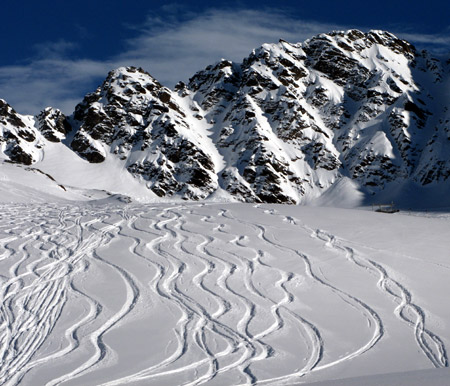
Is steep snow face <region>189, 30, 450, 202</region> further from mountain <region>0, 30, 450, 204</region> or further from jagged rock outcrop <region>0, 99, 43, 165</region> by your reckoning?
jagged rock outcrop <region>0, 99, 43, 165</region>

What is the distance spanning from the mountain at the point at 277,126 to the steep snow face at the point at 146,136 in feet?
0.75

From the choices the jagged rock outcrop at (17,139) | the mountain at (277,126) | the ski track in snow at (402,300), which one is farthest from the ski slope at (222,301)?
the mountain at (277,126)

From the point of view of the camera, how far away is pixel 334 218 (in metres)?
15.5

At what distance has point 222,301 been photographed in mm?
9086

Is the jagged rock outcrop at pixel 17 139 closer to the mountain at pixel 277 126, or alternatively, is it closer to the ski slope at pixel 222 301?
the mountain at pixel 277 126

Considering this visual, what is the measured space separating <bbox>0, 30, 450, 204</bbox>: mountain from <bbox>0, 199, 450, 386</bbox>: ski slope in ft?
284

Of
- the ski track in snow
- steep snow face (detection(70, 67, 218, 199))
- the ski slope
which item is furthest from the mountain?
the ski track in snow

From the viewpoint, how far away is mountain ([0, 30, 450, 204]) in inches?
4087

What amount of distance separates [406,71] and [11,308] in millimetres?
136417

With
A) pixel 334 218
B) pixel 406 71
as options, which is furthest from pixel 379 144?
pixel 334 218

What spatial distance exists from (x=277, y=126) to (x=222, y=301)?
111347mm

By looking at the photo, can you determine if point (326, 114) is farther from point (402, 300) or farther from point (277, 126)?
point (402, 300)

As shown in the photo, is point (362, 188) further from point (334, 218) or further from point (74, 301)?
point (74, 301)

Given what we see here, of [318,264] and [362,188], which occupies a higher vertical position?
[318,264]
